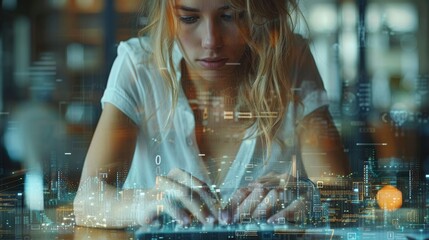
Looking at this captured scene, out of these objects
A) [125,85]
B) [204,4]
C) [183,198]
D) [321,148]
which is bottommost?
[183,198]

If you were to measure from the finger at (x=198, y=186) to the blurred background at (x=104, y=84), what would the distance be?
283 mm

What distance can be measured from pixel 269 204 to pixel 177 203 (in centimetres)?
27

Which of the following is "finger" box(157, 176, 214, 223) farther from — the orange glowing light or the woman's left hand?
the orange glowing light

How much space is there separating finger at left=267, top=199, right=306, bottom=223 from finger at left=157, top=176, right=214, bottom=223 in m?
0.19

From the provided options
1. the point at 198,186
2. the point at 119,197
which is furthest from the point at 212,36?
the point at 119,197

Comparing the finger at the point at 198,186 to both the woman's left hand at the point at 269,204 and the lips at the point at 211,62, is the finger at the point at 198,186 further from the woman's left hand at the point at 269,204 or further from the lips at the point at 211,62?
the lips at the point at 211,62

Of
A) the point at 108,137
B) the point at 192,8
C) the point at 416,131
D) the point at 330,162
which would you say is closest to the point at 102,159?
the point at 108,137

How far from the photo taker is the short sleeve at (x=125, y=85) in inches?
101

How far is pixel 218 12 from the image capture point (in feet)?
8.36

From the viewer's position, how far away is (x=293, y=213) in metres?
2.58

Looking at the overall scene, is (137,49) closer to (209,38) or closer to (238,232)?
(209,38)

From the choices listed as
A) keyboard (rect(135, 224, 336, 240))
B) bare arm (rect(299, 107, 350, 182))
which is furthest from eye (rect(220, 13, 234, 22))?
keyboard (rect(135, 224, 336, 240))

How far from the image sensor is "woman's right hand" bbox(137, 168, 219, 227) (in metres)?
2.55

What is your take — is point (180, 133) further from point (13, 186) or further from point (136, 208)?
point (13, 186)
